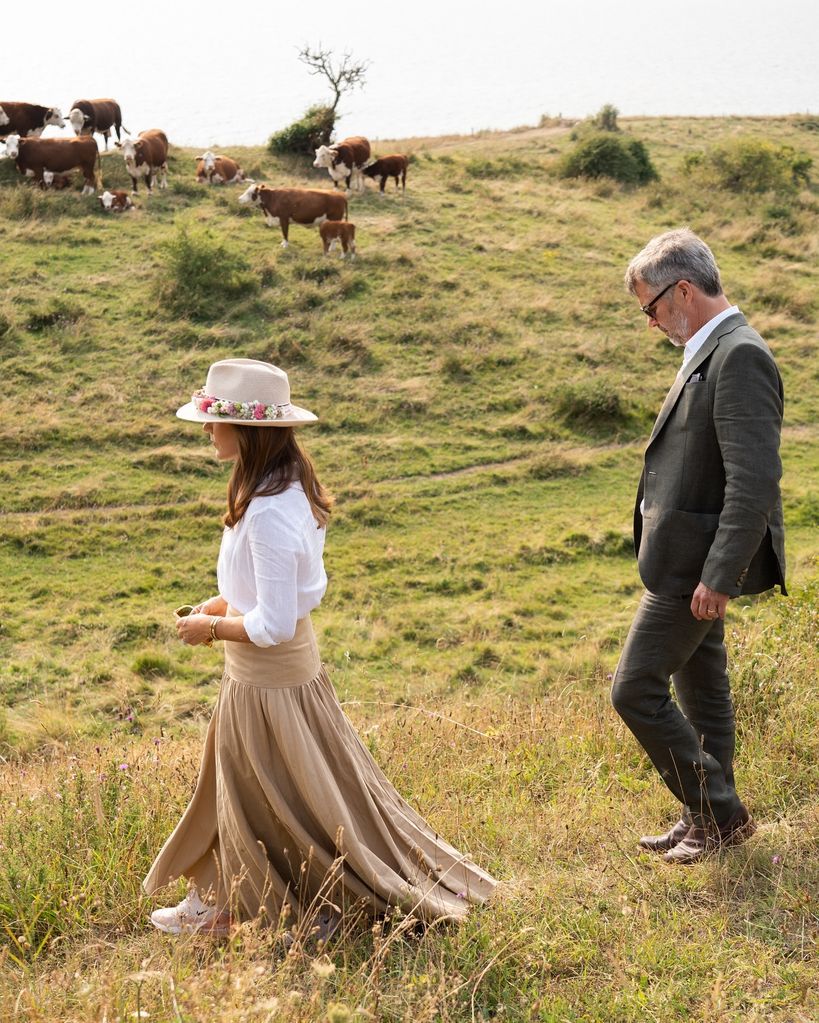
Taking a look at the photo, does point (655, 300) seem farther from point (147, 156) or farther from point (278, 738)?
point (147, 156)

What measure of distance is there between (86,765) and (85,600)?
231 inches

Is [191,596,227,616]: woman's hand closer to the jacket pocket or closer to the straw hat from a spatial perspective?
the straw hat

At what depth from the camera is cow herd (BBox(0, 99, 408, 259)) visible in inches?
778

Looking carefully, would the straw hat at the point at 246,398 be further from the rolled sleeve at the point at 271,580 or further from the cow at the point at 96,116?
the cow at the point at 96,116

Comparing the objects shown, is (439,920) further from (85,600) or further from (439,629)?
(85,600)

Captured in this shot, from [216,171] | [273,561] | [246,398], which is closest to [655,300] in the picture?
[246,398]

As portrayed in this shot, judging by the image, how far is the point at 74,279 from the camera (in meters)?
17.3

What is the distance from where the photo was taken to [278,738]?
303 centimetres

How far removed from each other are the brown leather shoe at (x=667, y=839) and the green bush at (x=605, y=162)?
87.0 ft

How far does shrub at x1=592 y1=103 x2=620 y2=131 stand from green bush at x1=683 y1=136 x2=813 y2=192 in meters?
7.21

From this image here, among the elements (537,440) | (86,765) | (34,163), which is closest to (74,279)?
(34,163)

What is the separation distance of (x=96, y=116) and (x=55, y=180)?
3.68m

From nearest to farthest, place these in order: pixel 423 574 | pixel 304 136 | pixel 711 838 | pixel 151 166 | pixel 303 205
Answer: pixel 711 838
pixel 423 574
pixel 303 205
pixel 151 166
pixel 304 136

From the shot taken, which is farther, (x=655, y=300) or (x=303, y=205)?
(x=303, y=205)
